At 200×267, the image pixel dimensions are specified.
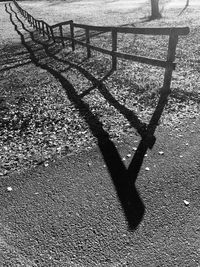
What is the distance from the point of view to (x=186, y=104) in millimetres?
6461

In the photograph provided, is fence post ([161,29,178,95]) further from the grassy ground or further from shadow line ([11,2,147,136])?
shadow line ([11,2,147,136])

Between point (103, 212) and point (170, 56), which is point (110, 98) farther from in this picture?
point (103, 212)

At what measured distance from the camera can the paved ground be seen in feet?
10.2

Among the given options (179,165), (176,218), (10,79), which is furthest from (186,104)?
(10,79)

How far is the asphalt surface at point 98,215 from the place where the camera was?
3109mm

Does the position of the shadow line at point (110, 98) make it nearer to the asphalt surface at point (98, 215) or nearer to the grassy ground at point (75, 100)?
the grassy ground at point (75, 100)

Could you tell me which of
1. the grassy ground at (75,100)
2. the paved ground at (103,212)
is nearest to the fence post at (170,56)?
the grassy ground at (75,100)

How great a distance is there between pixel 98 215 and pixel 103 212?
0.09 meters

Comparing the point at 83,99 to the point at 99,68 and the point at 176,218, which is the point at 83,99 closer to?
the point at 99,68

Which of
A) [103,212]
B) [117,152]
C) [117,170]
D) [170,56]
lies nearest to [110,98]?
[170,56]

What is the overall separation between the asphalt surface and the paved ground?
13mm

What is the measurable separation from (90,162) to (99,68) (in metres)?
6.17

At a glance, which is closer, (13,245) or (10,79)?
(13,245)

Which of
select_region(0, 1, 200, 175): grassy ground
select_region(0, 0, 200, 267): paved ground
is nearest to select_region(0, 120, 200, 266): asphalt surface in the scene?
select_region(0, 0, 200, 267): paved ground
